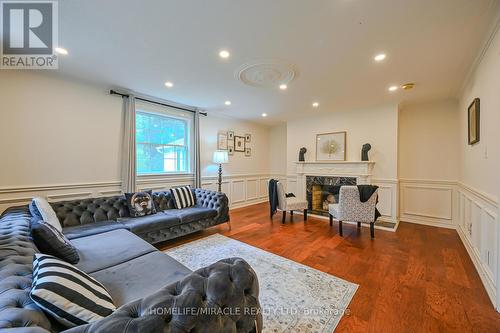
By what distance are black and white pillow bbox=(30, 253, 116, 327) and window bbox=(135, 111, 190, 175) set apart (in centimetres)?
314

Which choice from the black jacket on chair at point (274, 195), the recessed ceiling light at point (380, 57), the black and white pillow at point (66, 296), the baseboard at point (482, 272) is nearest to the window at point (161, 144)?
the black jacket on chair at point (274, 195)

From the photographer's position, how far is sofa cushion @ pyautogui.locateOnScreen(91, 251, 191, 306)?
128 cm

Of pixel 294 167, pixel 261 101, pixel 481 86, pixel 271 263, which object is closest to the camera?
pixel 481 86

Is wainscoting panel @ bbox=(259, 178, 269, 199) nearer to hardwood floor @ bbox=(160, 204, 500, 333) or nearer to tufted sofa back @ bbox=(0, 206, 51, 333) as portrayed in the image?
hardwood floor @ bbox=(160, 204, 500, 333)

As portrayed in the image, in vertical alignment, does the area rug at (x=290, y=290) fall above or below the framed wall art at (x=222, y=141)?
below

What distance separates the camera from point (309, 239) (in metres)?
3.29

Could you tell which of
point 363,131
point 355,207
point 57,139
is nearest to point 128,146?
point 57,139

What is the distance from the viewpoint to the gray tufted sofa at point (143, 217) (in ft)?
8.64

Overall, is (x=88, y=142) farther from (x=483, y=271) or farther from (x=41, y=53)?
(x=483, y=271)

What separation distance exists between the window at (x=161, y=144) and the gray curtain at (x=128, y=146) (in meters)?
0.29

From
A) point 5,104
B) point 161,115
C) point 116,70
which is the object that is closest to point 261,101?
point 161,115

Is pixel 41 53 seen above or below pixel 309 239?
above

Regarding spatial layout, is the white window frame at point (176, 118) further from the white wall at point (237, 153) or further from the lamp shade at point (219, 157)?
the lamp shade at point (219, 157)

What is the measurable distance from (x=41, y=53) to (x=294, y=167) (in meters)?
5.10
